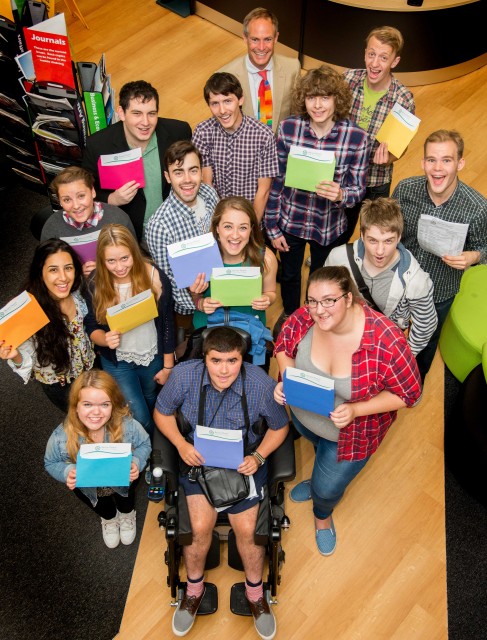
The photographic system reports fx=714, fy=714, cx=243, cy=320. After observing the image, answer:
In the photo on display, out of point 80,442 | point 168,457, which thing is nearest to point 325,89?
point 168,457

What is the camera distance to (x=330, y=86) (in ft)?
11.0

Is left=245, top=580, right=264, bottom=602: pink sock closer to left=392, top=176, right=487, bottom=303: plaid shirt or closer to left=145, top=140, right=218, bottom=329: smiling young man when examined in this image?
left=145, top=140, right=218, bottom=329: smiling young man

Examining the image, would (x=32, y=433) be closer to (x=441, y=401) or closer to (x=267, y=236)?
(x=267, y=236)

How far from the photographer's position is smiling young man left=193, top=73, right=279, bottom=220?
358 centimetres

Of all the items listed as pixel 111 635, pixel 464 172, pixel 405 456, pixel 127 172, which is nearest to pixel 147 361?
pixel 127 172

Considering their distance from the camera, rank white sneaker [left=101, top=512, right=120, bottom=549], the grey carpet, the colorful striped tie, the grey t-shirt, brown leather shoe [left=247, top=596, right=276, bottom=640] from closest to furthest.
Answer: the grey t-shirt → brown leather shoe [left=247, top=596, right=276, bottom=640] → the grey carpet → white sneaker [left=101, top=512, right=120, bottom=549] → the colorful striped tie

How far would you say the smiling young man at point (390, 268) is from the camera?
309 centimetres

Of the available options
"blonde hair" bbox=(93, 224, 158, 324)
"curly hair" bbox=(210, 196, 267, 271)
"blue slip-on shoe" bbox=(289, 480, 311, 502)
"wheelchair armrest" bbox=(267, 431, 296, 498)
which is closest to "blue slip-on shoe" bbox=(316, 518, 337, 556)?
"blue slip-on shoe" bbox=(289, 480, 311, 502)

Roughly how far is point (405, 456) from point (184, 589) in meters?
1.40

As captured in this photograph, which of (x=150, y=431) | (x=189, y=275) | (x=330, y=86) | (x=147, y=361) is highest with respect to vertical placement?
(x=330, y=86)

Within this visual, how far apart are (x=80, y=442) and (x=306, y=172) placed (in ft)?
5.45

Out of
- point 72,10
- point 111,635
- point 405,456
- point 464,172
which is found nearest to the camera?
point 111,635

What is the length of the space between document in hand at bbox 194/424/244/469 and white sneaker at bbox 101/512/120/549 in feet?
2.58

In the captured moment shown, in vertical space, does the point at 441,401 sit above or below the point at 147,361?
below
